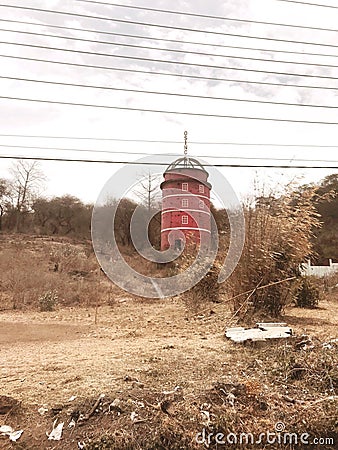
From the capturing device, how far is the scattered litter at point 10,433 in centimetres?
284

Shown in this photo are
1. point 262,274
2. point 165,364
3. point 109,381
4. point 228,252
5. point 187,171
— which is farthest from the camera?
point 187,171

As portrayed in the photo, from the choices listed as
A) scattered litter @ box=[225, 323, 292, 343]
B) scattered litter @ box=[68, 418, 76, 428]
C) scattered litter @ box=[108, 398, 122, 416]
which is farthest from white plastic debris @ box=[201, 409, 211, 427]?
scattered litter @ box=[225, 323, 292, 343]

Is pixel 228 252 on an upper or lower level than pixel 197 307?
upper

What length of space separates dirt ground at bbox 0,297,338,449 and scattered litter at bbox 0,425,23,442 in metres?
0.03

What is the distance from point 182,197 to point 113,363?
1849 cm

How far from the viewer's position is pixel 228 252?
8.09 metres

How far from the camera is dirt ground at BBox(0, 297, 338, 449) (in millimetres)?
3121

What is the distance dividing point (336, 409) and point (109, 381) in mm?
1852

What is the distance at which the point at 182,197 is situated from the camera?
22.8 meters

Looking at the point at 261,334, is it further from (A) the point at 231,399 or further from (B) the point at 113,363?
(A) the point at 231,399

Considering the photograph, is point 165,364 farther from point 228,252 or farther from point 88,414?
point 228,252

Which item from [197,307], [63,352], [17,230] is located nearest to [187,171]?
[17,230]

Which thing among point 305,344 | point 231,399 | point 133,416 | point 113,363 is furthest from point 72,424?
point 305,344

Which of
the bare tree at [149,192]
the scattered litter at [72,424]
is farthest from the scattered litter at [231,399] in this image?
the bare tree at [149,192]
